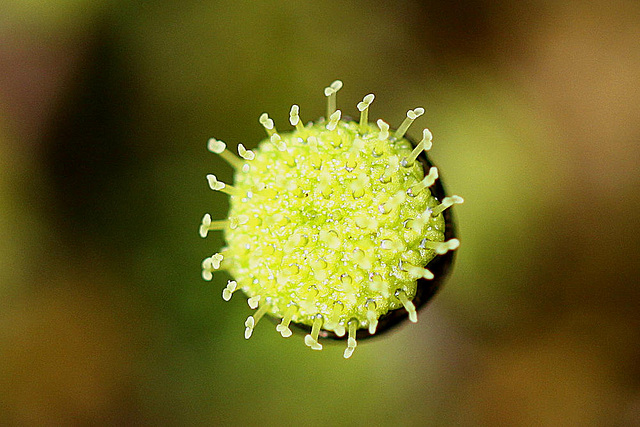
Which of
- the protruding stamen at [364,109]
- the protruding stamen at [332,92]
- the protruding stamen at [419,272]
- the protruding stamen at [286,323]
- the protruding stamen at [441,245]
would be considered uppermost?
the protruding stamen at [332,92]

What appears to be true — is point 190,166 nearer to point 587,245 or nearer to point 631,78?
point 587,245

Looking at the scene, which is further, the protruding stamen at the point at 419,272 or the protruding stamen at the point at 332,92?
the protruding stamen at the point at 332,92

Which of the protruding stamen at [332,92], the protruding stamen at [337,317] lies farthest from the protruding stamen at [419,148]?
the protruding stamen at [337,317]

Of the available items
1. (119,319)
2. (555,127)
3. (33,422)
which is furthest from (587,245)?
(33,422)

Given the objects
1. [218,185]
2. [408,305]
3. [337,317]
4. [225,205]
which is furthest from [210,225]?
[225,205]

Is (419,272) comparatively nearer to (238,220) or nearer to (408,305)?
(408,305)

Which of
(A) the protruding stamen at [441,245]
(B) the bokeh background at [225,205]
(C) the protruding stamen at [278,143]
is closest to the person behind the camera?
→ (A) the protruding stamen at [441,245]

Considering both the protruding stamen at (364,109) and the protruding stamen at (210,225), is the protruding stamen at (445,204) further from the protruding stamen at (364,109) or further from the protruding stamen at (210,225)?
the protruding stamen at (210,225)
